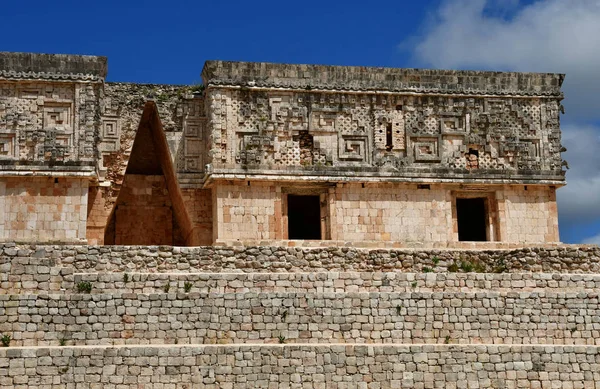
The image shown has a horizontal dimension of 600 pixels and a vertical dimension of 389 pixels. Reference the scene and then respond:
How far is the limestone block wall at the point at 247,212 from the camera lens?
18641mm

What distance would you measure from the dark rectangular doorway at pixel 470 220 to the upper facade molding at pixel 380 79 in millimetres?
3100

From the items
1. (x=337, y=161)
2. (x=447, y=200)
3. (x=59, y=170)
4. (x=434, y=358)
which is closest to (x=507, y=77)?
(x=447, y=200)

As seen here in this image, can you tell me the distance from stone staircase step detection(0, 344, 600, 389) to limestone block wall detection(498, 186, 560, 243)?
562cm

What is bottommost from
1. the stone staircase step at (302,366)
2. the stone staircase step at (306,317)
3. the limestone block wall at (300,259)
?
the stone staircase step at (302,366)

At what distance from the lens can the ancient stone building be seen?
18.4 m

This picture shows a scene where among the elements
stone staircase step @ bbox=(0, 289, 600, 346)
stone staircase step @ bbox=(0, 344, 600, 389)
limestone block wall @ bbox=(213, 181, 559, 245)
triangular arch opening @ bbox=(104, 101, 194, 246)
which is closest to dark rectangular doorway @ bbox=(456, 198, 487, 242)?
limestone block wall @ bbox=(213, 181, 559, 245)

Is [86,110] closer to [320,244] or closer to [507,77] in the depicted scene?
[320,244]

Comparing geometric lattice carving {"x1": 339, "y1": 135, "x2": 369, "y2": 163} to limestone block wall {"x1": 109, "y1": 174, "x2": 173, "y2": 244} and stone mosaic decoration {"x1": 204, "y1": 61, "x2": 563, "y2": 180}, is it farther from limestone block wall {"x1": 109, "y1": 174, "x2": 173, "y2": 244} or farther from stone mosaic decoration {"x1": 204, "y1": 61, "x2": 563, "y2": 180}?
limestone block wall {"x1": 109, "y1": 174, "x2": 173, "y2": 244}

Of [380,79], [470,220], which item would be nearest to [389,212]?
[380,79]

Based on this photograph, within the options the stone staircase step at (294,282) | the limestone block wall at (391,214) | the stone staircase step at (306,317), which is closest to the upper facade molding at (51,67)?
the limestone block wall at (391,214)

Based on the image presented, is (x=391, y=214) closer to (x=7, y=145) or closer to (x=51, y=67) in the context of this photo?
(x=51, y=67)

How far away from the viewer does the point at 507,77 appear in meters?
20.5

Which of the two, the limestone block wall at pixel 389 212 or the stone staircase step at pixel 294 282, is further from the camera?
the limestone block wall at pixel 389 212

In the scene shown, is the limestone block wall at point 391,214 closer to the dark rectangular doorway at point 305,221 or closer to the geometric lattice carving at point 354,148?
the geometric lattice carving at point 354,148
